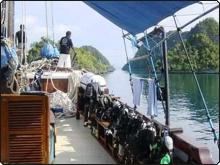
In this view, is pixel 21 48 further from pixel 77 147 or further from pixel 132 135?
pixel 132 135

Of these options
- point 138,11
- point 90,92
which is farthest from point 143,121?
point 90,92

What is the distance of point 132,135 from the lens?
4.67 metres

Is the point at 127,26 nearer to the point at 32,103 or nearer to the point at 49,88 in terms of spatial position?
the point at 32,103

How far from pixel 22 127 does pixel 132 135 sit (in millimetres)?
1231

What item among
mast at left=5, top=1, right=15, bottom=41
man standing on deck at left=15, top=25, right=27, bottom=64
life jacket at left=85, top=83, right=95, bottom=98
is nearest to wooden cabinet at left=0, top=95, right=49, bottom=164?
man standing on deck at left=15, top=25, right=27, bottom=64

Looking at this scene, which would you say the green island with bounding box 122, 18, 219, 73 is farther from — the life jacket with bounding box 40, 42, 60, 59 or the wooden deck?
the wooden deck

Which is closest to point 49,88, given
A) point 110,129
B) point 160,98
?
point 110,129

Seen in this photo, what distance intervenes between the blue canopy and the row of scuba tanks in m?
1.16

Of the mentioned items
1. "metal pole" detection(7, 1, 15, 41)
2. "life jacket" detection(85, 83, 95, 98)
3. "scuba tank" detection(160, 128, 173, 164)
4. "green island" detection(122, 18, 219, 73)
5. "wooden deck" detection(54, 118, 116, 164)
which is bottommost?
"wooden deck" detection(54, 118, 116, 164)

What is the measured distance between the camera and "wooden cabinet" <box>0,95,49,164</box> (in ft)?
13.7

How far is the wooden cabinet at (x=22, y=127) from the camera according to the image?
417cm

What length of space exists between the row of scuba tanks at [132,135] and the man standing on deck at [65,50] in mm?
2939

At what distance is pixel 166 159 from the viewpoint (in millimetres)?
3967

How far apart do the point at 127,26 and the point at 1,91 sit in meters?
1.96
